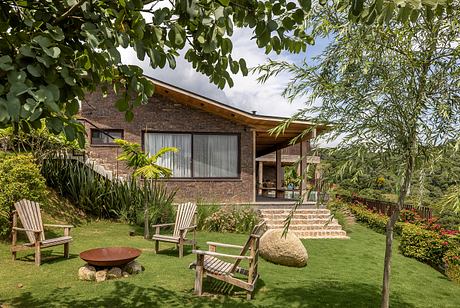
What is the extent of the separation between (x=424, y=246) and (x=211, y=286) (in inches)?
286

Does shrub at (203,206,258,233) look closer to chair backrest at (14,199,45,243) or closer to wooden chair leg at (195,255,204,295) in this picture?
chair backrest at (14,199,45,243)

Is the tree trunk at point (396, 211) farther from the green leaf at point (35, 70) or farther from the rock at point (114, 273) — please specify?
the rock at point (114, 273)

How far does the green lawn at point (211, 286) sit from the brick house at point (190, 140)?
5320 millimetres

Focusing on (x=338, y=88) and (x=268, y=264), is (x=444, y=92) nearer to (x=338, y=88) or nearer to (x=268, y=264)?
(x=338, y=88)

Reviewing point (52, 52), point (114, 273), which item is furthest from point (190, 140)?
point (52, 52)

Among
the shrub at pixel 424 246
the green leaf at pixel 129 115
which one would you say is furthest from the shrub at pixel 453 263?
the green leaf at pixel 129 115

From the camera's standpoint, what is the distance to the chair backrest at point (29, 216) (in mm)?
7656

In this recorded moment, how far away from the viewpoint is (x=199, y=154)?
15156 mm

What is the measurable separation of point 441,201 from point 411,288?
434 cm

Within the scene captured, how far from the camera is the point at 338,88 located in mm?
4379

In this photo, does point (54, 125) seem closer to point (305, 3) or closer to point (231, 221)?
point (305, 3)

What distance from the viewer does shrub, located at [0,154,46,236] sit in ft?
27.7

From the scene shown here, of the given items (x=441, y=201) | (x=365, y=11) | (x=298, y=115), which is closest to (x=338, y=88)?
(x=298, y=115)

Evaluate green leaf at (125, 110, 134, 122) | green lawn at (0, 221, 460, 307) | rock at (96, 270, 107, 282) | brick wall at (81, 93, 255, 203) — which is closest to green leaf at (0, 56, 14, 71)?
green leaf at (125, 110, 134, 122)
